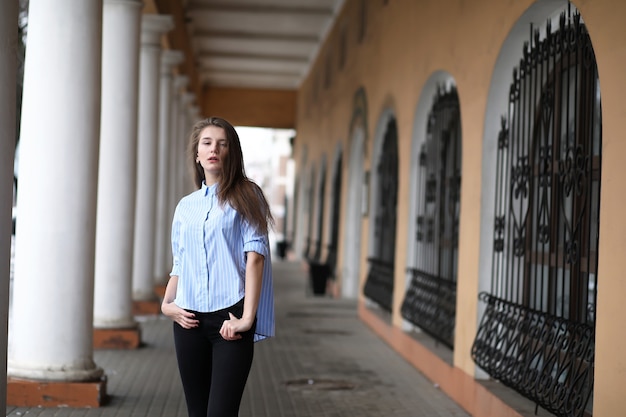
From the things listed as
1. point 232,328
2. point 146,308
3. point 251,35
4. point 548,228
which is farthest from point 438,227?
point 251,35

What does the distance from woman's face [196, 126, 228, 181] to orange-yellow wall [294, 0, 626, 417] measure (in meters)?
2.43

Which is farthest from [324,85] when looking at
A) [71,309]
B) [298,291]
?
[71,309]

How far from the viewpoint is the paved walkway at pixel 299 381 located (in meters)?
7.70

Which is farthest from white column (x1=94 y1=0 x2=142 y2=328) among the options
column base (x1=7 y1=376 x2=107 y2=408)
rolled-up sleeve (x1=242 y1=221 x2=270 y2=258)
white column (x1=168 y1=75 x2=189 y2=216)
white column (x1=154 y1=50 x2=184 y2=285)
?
white column (x1=168 y1=75 x2=189 y2=216)

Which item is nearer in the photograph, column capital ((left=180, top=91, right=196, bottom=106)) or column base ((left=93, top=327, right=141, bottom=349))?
column base ((left=93, top=327, right=141, bottom=349))

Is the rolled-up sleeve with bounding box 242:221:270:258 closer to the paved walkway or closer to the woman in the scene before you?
the woman

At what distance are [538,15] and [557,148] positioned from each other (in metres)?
1.07

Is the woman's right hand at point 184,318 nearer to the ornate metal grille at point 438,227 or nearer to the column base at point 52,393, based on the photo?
the column base at point 52,393

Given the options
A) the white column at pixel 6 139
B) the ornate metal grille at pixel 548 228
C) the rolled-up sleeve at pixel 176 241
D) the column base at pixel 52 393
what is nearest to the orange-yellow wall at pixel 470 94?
the ornate metal grille at pixel 548 228

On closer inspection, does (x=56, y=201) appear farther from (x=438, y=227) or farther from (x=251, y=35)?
(x=251, y=35)

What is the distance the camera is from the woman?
3.95 meters

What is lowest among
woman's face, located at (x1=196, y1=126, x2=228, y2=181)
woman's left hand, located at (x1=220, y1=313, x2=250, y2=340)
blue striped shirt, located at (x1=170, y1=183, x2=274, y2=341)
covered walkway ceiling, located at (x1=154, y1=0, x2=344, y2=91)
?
woman's left hand, located at (x1=220, y1=313, x2=250, y2=340)

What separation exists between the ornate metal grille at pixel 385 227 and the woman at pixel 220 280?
29.9 ft

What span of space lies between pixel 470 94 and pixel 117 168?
4.09 meters
